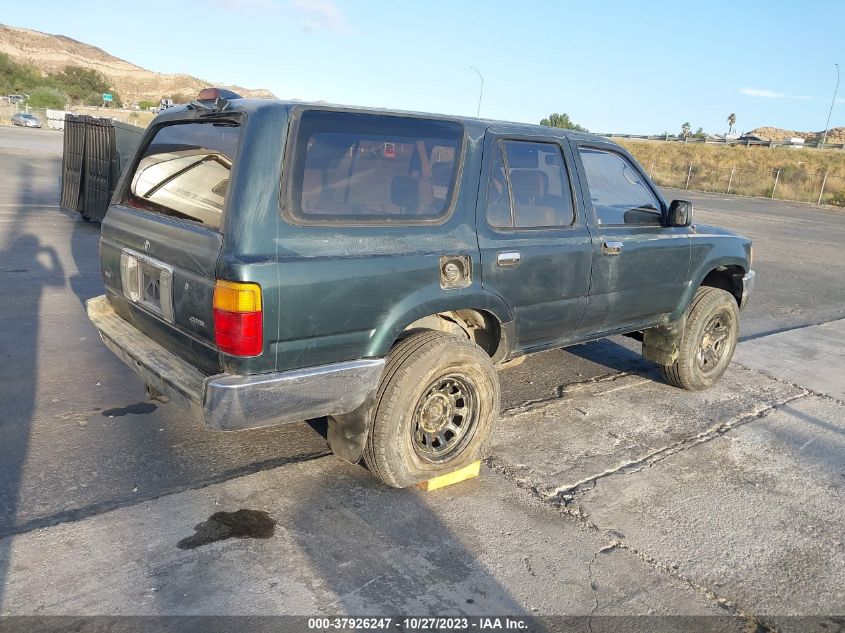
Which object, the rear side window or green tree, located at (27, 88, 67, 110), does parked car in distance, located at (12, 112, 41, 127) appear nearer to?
green tree, located at (27, 88, 67, 110)

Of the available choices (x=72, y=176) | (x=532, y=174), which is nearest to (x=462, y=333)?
(x=532, y=174)

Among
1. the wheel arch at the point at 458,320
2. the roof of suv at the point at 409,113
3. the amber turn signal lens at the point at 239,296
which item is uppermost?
the roof of suv at the point at 409,113

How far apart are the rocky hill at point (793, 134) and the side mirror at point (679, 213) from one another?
324 feet

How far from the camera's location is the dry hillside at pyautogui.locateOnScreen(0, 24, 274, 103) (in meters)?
136

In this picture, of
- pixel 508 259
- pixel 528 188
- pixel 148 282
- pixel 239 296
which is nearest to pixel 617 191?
pixel 528 188

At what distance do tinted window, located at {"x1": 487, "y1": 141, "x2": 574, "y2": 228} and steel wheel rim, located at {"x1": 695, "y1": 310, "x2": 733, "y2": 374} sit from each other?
6.21ft

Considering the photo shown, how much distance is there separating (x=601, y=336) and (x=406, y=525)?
2.09 meters

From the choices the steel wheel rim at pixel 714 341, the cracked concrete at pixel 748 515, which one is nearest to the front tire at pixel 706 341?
the steel wheel rim at pixel 714 341

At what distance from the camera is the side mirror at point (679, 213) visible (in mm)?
4723

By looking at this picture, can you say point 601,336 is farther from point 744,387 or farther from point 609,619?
point 609,619

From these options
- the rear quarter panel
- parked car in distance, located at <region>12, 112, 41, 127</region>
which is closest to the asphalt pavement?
the rear quarter panel

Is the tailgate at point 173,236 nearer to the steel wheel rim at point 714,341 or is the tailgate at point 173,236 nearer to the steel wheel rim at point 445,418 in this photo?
the steel wheel rim at point 445,418

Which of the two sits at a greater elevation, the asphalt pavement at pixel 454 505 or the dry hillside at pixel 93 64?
the dry hillside at pixel 93 64

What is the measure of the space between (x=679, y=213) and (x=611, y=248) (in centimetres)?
77
